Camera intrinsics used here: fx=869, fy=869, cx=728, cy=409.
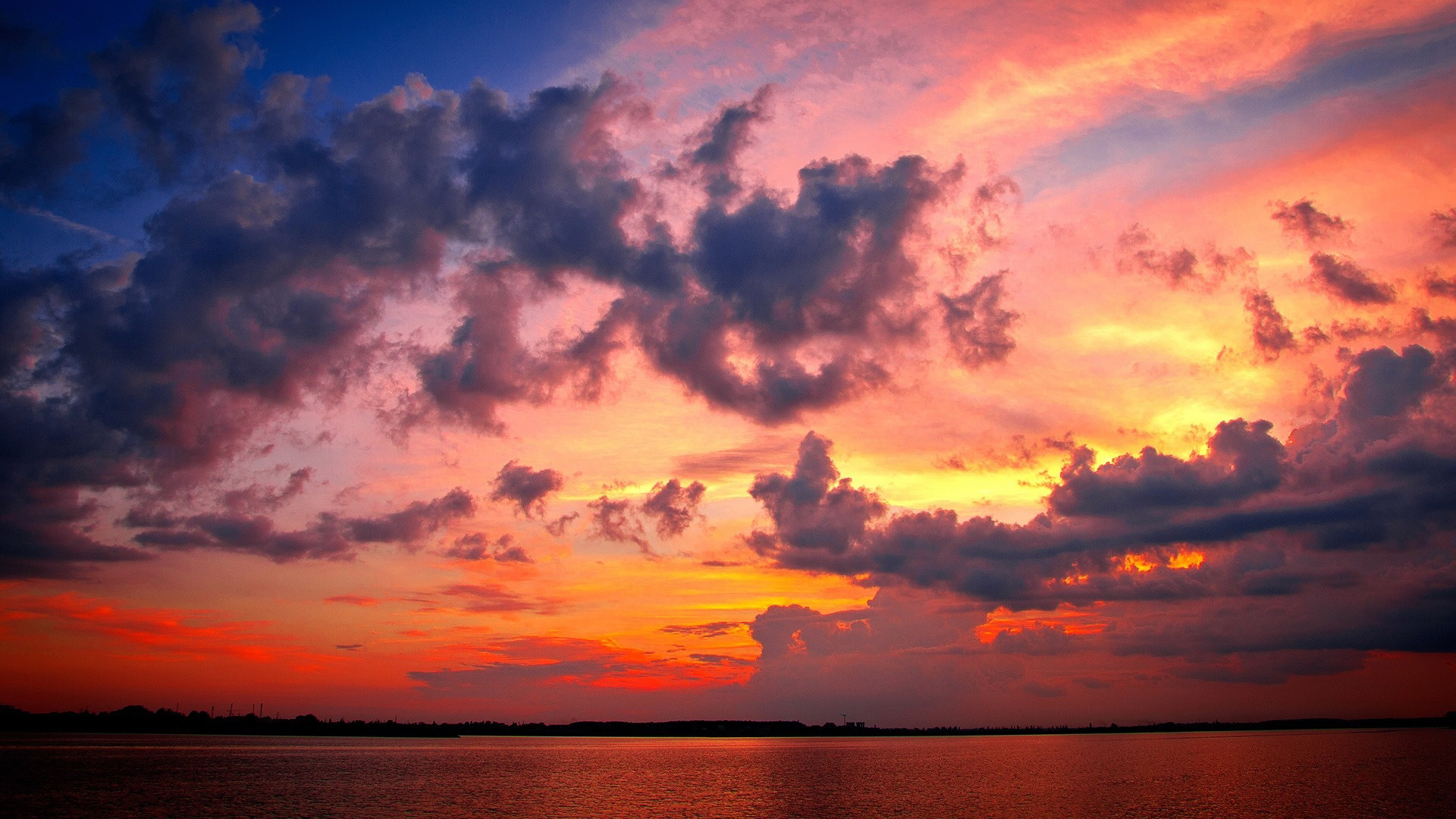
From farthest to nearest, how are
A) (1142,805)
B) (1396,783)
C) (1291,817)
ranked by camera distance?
(1396,783)
(1142,805)
(1291,817)

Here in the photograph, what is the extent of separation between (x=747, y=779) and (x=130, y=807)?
88.1 meters

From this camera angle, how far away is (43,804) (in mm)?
88000

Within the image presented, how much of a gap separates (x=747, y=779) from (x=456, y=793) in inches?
2051

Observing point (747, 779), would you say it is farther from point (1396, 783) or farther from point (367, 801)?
point (1396, 783)

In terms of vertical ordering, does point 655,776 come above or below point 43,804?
below

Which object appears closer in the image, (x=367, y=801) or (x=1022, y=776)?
(x=367, y=801)

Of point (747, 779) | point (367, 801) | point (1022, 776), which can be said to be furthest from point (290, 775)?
point (1022, 776)

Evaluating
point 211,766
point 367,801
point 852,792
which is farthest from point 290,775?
point 852,792

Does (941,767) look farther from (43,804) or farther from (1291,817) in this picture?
(43,804)

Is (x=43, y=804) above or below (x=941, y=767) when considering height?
above

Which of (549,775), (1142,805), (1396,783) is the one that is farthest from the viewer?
(549,775)

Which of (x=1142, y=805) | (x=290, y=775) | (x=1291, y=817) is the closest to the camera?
(x=1291, y=817)

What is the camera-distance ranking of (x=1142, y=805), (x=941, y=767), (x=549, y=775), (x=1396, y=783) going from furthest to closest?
(x=941, y=767) < (x=549, y=775) < (x=1396, y=783) < (x=1142, y=805)

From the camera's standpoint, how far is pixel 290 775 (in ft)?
459
